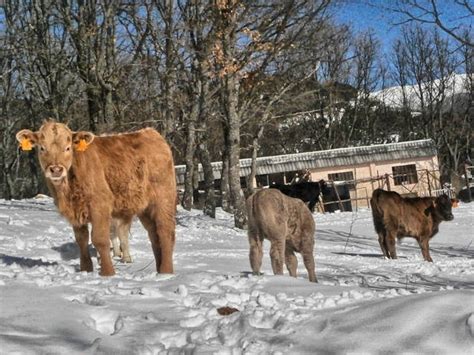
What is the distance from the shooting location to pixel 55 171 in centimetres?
732

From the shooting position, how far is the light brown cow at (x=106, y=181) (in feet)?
25.0

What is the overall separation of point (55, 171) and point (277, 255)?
3.23 meters

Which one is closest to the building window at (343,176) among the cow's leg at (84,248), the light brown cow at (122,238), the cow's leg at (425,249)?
the cow's leg at (425,249)

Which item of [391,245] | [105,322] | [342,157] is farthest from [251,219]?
[342,157]

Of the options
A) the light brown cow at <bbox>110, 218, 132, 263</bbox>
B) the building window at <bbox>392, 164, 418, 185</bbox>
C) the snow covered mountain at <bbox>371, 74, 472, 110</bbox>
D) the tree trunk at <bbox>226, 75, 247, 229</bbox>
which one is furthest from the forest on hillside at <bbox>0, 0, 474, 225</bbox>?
the snow covered mountain at <bbox>371, 74, 472, 110</bbox>

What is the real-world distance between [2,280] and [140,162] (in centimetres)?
282

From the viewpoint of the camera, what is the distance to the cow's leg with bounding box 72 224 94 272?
7.96m

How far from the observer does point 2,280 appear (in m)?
5.97

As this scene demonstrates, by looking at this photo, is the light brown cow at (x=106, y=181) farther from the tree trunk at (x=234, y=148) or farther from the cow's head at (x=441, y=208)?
the cow's head at (x=441, y=208)

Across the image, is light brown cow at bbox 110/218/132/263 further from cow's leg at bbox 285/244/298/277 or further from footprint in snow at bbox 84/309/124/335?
footprint in snow at bbox 84/309/124/335

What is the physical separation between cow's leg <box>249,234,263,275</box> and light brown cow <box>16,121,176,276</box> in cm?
110

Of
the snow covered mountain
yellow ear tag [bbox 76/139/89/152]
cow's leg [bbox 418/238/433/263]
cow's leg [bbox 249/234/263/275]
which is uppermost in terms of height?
the snow covered mountain

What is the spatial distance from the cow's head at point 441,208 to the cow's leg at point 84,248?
11.1 metres

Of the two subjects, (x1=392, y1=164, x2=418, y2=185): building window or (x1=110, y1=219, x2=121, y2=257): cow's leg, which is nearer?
(x1=110, y1=219, x2=121, y2=257): cow's leg
